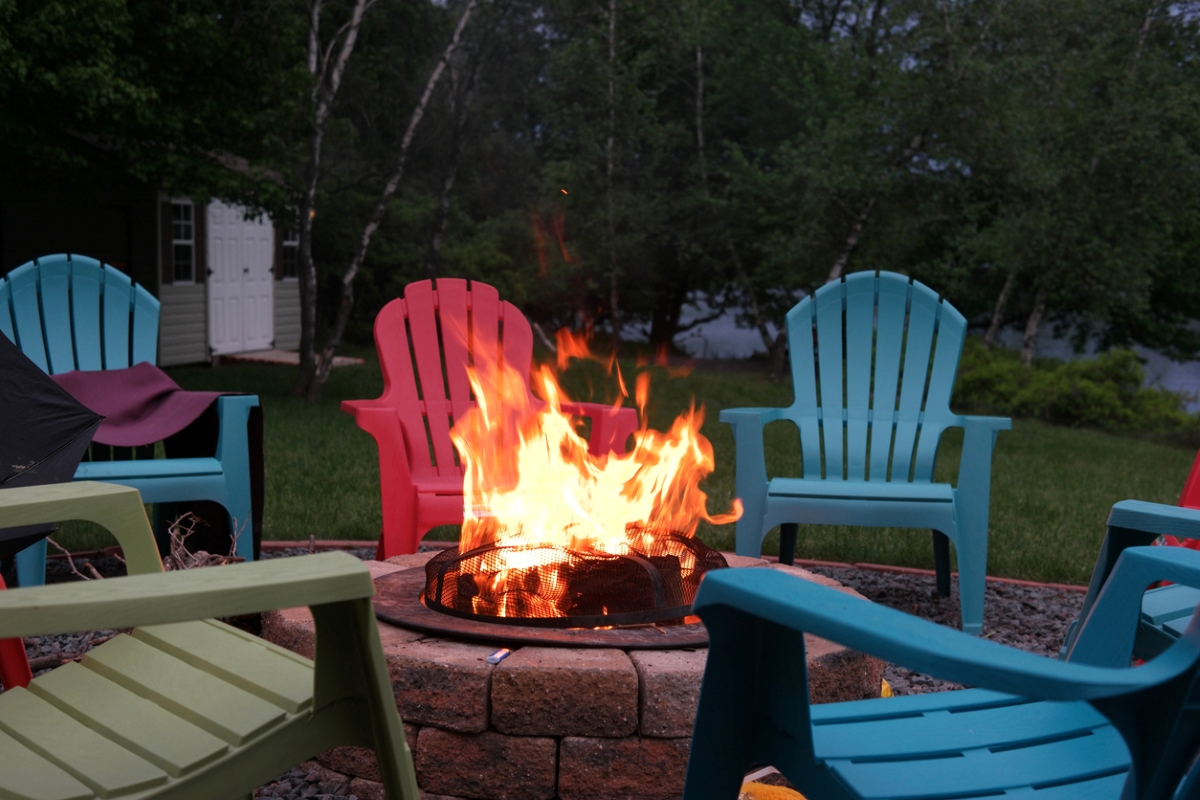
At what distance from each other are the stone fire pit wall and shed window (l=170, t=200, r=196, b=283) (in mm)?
10840

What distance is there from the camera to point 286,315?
47.2 feet

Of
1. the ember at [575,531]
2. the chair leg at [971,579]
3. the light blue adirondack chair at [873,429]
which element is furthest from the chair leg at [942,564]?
the ember at [575,531]

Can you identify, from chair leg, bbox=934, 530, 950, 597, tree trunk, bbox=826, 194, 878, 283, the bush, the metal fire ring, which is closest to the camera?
the metal fire ring

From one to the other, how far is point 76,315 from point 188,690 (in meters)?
2.96

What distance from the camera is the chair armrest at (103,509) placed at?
1634mm

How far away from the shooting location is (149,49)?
770 cm

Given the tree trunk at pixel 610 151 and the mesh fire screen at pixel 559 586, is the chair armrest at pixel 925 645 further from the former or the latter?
the tree trunk at pixel 610 151

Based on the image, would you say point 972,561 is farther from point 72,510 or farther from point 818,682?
point 72,510

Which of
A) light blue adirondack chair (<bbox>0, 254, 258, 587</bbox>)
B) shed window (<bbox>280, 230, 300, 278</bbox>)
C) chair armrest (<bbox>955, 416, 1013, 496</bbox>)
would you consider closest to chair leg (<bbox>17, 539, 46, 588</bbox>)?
light blue adirondack chair (<bbox>0, 254, 258, 587</bbox>)

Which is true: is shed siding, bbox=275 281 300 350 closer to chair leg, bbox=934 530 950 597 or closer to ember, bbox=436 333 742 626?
ember, bbox=436 333 742 626

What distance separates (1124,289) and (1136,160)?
85.6 inches

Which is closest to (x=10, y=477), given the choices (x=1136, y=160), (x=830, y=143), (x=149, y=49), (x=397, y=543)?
(x=397, y=543)

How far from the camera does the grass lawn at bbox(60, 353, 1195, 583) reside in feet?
14.1

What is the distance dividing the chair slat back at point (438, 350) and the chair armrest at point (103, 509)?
5.62ft
